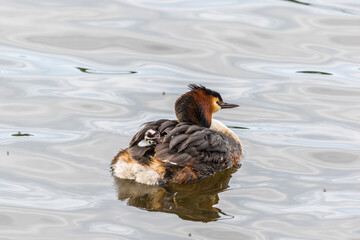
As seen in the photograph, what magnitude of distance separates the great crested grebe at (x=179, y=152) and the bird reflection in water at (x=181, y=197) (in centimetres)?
9

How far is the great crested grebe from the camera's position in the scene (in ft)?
27.1

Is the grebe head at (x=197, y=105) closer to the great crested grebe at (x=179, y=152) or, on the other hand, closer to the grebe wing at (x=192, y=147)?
the great crested grebe at (x=179, y=152)

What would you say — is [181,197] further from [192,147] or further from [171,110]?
[171,110]

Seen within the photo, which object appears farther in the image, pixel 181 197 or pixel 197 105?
pixel 197 105

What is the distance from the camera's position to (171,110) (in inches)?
422

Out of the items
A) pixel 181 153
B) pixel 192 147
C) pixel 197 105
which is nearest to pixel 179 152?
pixel 181 153

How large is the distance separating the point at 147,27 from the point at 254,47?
1.88m

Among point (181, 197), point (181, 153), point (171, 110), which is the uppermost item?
point (181, 153)

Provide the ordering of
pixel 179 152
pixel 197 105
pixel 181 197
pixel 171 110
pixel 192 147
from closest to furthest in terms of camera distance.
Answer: pixel 181 197, pixel 179 152, pixel 192 147, pixel 197 105, pixel 171 110

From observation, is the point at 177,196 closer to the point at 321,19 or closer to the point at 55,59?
the point at 55,59

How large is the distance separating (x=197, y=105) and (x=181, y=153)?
0.92 m

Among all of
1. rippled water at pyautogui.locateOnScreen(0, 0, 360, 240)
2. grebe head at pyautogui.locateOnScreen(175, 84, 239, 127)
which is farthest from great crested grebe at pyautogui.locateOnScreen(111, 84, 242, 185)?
rippled water at pyautogui.locateOnScreen(0, 0, 360, 240)

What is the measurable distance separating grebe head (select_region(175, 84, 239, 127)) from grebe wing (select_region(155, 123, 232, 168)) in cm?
32

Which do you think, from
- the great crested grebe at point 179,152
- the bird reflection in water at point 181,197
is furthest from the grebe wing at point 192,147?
the bird reflection in water at point 181,197
